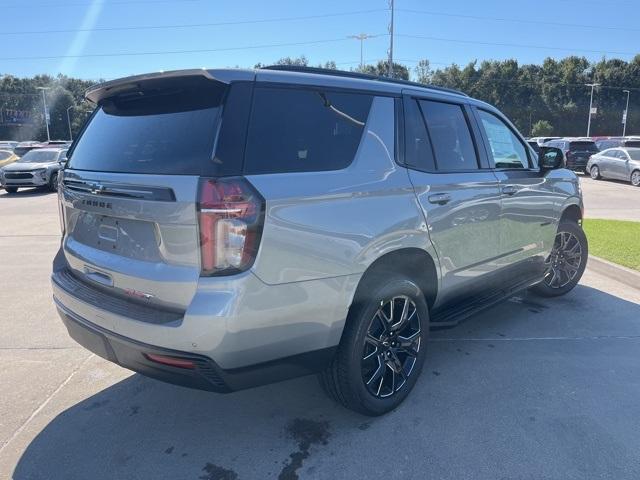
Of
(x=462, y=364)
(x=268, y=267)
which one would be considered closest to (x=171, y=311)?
(x=268, y=267)

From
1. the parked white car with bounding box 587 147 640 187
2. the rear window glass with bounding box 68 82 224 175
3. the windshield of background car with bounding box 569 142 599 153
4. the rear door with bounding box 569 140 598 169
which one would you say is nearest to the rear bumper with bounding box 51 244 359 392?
the rear window glass with bounding box 68 82 224 175

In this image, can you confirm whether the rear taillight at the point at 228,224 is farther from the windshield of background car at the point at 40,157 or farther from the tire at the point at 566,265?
the windshield of background car at the point at 40,157

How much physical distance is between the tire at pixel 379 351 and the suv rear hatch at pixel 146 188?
3.35 ft

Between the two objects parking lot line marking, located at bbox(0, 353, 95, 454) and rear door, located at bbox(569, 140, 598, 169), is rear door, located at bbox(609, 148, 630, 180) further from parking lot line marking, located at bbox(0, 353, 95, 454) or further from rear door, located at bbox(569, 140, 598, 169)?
parking lot line marking, located at bbox(0, 353, 95, 454)

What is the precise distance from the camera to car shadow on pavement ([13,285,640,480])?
2.67m

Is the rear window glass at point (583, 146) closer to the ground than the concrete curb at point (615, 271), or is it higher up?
higher up

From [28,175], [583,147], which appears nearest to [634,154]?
[583,147]

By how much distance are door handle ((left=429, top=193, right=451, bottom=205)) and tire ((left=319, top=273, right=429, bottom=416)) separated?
0.57m

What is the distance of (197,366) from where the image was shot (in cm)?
241

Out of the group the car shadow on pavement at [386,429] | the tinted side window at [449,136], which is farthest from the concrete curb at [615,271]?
the tinted side window at [449,136]

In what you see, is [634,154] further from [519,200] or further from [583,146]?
[519,200]

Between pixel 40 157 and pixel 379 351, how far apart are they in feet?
66.1

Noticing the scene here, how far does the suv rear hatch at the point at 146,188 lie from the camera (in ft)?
7.80

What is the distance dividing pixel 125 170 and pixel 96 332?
899mm
